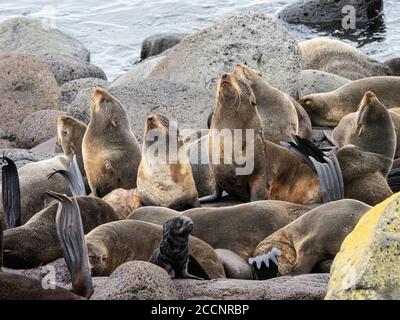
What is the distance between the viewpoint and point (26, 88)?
13805 mm

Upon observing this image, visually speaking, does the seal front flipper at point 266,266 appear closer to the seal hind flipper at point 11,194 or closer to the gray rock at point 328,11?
Result: the seal hind flipper at point 11,194

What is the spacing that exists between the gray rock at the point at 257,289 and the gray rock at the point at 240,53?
22.1 feet

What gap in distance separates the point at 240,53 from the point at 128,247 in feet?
20.3

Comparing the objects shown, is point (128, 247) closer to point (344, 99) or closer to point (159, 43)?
point (344, 99)

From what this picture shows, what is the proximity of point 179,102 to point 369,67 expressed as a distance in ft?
13.8

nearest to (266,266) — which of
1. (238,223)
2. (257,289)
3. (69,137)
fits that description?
(238,223)

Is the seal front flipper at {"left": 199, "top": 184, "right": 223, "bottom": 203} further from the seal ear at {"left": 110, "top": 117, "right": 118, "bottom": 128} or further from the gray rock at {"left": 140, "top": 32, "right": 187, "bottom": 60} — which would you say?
the gray rock at {"left": 140, "top": 32, "right": 187, "bottom": 60}

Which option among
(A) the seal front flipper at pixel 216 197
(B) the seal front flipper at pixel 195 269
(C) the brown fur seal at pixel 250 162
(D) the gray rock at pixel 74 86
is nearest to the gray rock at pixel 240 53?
(D) the gray rock at pixel 74 86

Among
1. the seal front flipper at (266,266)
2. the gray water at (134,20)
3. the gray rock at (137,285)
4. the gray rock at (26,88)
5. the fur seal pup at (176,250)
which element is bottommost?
the gray water at (134,20)

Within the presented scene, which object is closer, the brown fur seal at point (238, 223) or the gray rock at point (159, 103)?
the brown fur seal at point (238, 223)

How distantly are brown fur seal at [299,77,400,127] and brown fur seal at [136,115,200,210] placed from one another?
3240 millimetres

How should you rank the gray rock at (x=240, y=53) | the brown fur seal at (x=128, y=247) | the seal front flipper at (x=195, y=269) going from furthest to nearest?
1. the gray rock at (x=240, y=53)
2. the brown fur seal at (x=128, y=247)
3. the seal front flipper at (x=195, y=269)

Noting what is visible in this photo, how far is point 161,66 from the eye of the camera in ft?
43.8

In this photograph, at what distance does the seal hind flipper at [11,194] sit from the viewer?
7.98 meters
